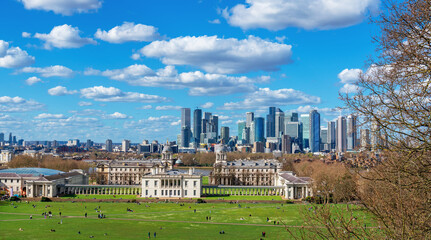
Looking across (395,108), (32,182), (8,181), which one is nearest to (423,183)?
(395,108)

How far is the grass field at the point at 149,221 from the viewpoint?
57.5m

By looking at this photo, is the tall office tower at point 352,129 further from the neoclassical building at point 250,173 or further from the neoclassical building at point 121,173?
the neoclassical building at point 121,173

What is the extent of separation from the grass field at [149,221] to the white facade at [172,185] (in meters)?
15.9

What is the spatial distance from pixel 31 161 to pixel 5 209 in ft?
332

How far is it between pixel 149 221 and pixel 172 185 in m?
43.1

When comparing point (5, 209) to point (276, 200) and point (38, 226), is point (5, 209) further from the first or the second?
point (276, 200)

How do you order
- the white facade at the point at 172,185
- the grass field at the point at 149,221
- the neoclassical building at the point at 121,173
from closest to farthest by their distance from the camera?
the grass field at the point at 149,221
the white facade at the point at 172,185
the neoclassical building at the point at 121,173

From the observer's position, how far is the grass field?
189ft

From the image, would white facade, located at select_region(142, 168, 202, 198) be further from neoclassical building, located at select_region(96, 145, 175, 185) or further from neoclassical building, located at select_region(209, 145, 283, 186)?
neoclassical building, located at select_region(209, 145, 283, 186)

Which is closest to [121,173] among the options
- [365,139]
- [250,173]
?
[250,173]

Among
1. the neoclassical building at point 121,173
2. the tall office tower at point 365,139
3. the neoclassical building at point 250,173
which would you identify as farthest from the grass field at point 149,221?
the neoclassical building at point 250,173

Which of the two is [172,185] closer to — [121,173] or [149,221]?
[121,173]

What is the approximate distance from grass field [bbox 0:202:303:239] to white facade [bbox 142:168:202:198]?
1588 cm

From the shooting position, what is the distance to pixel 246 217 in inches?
Answer: 2926
